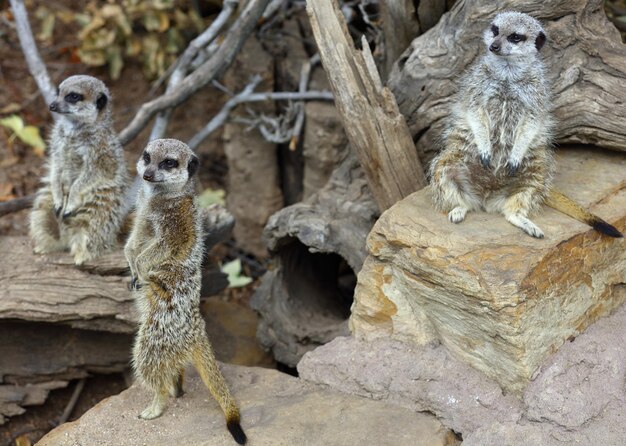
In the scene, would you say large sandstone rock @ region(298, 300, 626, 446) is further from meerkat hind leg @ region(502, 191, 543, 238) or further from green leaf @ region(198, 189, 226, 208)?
green leaf @ region(198, 189, 226, 208)

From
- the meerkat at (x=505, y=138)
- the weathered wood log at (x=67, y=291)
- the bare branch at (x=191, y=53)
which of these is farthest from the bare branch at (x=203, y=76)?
the meerkat at (x=505, y=138)

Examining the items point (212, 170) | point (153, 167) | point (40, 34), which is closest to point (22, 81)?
point (40, 34)

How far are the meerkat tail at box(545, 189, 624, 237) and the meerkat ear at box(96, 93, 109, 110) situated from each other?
2.22m

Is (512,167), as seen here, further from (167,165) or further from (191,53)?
(191,53)

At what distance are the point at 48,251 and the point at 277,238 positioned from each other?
1159 mm

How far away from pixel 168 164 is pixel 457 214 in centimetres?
123

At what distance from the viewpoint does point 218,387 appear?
3.16m

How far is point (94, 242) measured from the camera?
387 cm

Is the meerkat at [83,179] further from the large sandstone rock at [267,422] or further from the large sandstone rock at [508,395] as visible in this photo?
the large sandstone rock at [508,395]

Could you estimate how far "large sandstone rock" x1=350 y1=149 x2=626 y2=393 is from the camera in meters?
2.94

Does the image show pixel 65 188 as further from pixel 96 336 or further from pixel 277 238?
pixel 277 238

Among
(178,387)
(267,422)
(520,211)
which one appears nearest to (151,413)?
(178,387)

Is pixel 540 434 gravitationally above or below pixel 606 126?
below

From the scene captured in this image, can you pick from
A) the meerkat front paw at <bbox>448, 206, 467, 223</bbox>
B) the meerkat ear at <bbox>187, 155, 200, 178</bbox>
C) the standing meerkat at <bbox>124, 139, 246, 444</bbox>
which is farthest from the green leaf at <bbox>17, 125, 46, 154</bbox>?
the meerkat front paw at <bbox>448, 206, 467, 223</bbox>
